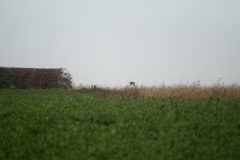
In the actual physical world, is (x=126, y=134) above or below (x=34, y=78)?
below

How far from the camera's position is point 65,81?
27.4 meters

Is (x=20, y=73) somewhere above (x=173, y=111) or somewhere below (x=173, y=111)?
above

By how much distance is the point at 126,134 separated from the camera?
667 centimetres

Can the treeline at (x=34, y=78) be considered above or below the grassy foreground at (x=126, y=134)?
above

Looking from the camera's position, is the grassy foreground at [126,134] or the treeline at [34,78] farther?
the treeline at [34,78]

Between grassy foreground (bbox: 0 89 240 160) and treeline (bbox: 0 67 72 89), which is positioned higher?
treeline (bbox: 0 67 72 89)

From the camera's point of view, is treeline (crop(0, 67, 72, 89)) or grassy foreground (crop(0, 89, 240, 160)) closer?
grassy foreground (crop(0, 89, 240, 160))

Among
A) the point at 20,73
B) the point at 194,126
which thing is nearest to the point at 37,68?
the point at 20,73

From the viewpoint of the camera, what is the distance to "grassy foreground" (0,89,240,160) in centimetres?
562

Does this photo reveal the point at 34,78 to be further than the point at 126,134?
→ Yes

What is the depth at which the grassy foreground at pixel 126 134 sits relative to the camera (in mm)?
5625

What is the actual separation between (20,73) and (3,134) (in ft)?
64.9

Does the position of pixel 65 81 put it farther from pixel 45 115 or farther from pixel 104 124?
pixel 104 124

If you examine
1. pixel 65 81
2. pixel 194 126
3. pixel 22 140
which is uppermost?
pixel 65 81
